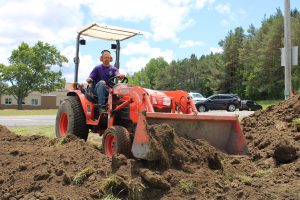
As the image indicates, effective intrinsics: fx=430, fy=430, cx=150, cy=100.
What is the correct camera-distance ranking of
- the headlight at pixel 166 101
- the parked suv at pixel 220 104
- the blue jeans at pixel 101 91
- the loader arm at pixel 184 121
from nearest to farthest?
the loader arm at pixel 184 121, the headlight at pixel 166 101, the blue jeans at pixel 101 91, the parked suv at pixel 220 104

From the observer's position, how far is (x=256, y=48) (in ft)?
225

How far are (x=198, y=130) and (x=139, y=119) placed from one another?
130 cm

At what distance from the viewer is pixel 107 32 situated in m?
9.66

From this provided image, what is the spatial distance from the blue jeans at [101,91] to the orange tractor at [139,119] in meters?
0.27

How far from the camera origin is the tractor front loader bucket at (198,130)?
591 centimetres

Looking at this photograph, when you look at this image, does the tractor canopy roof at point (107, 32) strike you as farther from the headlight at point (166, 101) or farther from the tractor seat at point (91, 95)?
the headlight at point (166, 101)

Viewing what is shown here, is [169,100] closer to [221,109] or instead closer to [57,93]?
[221,109]

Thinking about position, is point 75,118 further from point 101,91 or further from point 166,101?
point 166,101

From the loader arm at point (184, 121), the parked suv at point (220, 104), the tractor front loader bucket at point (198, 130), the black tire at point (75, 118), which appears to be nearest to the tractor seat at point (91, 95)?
the black tire at point (75, 118)

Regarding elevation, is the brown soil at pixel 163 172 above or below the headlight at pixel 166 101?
below

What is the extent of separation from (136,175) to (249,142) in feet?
11.1

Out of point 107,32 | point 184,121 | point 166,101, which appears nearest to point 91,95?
point 107,32

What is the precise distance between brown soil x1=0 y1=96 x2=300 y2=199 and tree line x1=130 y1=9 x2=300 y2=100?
1874 inches

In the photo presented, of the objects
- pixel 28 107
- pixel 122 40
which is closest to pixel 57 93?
pixel 28 107
